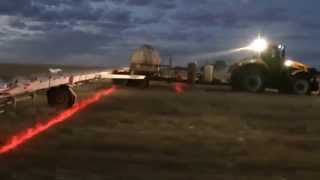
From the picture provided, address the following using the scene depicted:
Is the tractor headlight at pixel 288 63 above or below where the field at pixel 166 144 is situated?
above

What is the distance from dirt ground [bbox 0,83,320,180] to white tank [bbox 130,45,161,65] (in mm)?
23433

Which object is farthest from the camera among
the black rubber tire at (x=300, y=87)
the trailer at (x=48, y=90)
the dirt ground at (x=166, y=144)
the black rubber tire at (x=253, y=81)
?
the black rubber tire at (x=300, y=87)

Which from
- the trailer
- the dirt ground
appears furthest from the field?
the trailer

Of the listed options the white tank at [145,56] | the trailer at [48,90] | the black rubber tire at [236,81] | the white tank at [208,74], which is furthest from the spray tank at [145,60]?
the trailer at [48,90]

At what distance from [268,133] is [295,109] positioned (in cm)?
993

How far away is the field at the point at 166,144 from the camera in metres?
12.8

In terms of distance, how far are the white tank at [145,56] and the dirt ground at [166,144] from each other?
76.9 feet

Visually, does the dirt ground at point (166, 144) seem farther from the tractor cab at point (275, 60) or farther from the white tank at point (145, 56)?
the white tank at point (145, 56)

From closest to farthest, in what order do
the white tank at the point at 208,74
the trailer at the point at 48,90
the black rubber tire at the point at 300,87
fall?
1. the trailer at the point at 48,90
2. the black rubber tire at the point at 300,87
3. the white tank at the point at 208,74

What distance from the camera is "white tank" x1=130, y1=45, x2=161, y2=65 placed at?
168 ft

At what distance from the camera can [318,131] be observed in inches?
806

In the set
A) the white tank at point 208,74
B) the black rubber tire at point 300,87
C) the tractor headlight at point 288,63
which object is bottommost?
the black rubber tire at point 300,87

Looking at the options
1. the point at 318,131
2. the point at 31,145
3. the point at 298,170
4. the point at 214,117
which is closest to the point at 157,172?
the point at 298,170

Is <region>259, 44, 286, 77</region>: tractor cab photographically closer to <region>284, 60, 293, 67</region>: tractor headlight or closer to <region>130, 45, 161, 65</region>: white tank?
<region>284, 60, 293, 67</region>: tractor headlight
